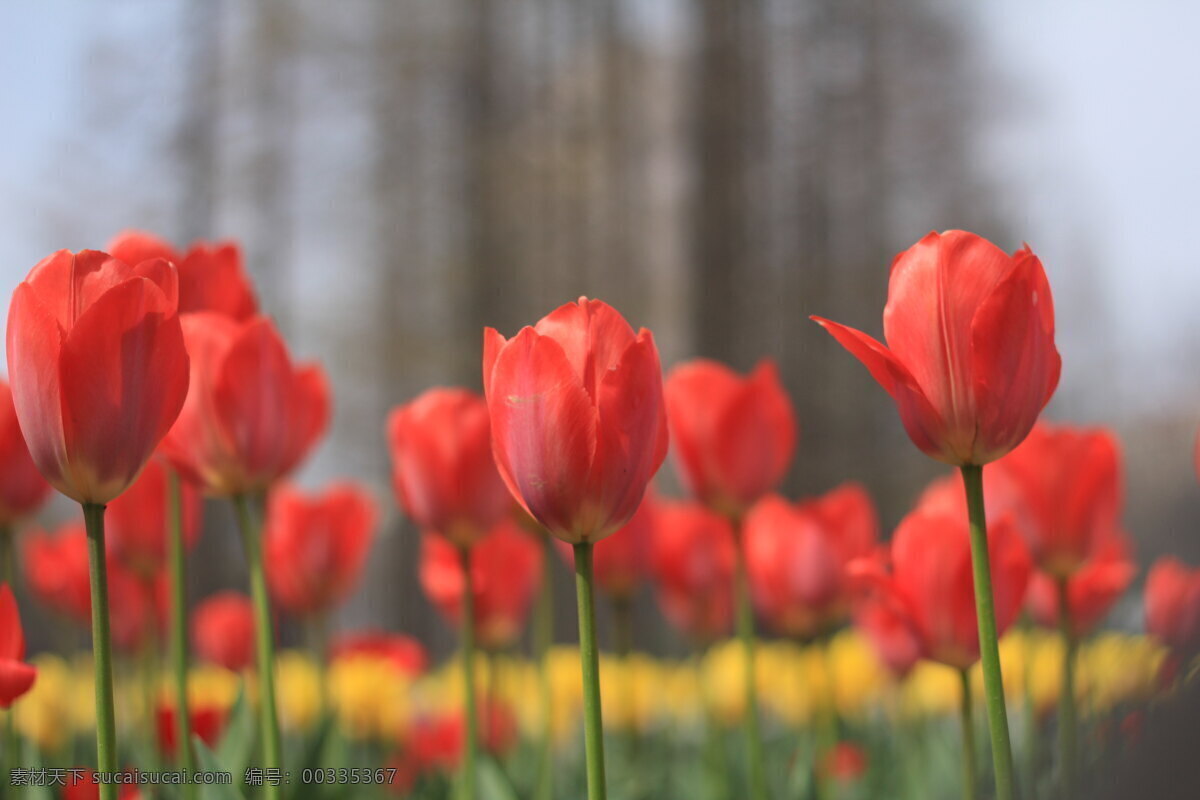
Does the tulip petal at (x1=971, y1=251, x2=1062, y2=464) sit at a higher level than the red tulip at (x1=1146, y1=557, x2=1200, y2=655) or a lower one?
higher

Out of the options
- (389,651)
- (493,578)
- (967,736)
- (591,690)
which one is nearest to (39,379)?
(591,690)

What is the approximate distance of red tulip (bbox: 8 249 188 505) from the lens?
196 mm

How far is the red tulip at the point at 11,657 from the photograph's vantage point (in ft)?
0.75

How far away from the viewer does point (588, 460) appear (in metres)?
0.20

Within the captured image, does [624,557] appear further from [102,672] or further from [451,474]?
[102,672]

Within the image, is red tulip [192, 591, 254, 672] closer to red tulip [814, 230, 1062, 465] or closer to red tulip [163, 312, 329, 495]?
red tulip [163, 312, 329, 495]

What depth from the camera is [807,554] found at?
1.51ft

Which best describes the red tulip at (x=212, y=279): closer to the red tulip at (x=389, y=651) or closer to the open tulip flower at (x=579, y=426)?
the open tulip flower at (x=579, y=426)

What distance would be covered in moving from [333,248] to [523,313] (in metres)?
0.36

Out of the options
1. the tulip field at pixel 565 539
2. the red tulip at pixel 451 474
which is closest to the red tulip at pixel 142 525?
the tulip field at pixel 565 539

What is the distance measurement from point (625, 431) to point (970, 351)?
65 mm

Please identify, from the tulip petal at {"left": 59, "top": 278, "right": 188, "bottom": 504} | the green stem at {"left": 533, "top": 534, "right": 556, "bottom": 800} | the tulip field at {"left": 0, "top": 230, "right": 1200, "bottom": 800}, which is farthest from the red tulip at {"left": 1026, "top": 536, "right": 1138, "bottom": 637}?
the tulip petal at {"left": 59, "top": 278, "right": 188, "bottom": 504}

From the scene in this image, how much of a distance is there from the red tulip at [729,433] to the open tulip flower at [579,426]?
16 centimetres

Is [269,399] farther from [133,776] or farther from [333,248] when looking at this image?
[333,248]
